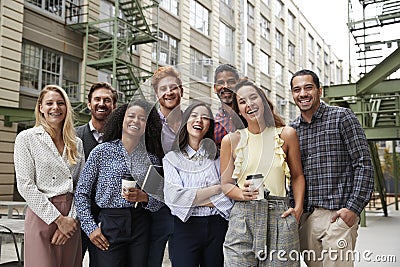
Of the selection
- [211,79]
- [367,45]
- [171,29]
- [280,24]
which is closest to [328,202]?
[211,79]

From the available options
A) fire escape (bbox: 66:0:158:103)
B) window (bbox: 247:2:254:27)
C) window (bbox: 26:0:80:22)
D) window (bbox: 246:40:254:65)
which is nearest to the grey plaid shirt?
fire escape (bbox: 66:0:158:103)

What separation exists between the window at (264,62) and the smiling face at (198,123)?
20.9m

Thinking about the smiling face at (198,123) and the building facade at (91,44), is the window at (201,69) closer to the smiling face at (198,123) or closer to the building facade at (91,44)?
the smiling face at (198,123)

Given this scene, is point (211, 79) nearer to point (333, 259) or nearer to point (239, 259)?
point (239, 259)

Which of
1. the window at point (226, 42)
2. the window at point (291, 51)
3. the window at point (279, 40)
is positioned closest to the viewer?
the window at point (226, 42)

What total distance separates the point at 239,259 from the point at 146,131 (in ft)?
2.62

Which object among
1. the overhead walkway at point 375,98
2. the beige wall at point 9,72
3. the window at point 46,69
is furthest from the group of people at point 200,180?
the window at point 46,69

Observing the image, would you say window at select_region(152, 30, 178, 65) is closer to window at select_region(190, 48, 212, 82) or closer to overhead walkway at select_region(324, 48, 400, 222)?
overhead walkway at select_region(324, 48, 400, 222)

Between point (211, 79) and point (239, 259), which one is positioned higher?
point (211, 79)

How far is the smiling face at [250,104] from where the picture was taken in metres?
1.96

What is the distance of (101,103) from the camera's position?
2838mm

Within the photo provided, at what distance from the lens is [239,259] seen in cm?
201

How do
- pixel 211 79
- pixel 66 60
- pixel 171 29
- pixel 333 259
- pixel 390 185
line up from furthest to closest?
pixel 390 185, pixel 171 29, pixel 66 60, pixel 333 259, pixel 211 79

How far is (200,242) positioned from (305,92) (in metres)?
1.06
